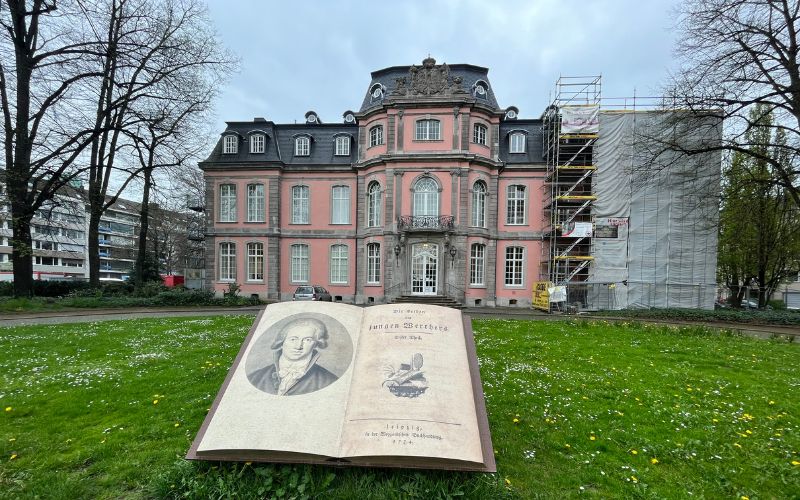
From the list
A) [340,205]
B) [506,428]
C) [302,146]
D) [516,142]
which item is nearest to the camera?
[506,428]

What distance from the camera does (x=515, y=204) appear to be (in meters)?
22.9

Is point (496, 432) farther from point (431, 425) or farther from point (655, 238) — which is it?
point (655, 238)

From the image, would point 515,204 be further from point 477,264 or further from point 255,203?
point 255,203

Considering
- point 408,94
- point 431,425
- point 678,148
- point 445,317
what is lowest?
point 431,425

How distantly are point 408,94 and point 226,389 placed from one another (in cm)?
2138

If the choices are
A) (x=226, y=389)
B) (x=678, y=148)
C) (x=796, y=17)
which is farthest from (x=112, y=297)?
(x=796, y=17)

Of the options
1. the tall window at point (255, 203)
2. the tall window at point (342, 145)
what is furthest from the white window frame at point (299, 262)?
the tall window at point (342, 145)

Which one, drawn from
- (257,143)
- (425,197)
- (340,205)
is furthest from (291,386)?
(257,143)

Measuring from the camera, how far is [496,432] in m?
3.98

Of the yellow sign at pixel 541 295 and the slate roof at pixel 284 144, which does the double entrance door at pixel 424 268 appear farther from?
the slate roof at pixel 284 144

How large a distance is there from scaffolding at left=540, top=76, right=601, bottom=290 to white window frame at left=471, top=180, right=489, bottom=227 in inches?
161

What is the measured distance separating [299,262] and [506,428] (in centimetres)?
2211

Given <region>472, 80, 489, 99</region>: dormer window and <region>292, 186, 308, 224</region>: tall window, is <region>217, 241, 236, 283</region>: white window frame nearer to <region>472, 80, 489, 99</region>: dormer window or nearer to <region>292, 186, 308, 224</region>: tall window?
<region>292, 186, 308, 224</region>: tall window

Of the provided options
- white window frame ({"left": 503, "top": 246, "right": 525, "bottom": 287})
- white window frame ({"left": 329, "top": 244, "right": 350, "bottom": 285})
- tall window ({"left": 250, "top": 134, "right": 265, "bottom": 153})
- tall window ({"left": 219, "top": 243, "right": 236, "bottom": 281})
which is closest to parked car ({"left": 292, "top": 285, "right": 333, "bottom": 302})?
white window frame ({"left": 329, "top": 244, "right": 350, "bottom": 285})
